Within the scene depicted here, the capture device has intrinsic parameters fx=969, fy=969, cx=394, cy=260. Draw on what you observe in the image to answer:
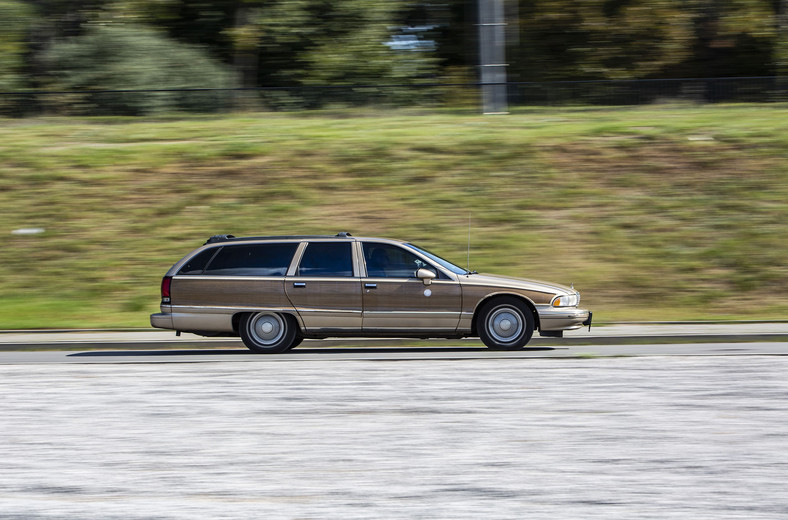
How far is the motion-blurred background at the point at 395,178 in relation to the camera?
17.2m

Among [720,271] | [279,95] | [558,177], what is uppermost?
[279,95]

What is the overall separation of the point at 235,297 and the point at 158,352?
1.26 metres

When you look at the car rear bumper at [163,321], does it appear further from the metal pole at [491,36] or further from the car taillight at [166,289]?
the metal pole at [491,36]

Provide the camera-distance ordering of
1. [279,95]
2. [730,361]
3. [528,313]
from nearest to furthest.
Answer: [730,361]
[528,313]
[279,95]

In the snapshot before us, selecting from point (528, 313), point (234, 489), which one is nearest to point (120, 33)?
point (528, 313)

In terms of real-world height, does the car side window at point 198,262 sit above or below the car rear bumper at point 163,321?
above

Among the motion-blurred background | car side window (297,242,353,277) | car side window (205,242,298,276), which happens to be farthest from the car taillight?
the motion-blurred background

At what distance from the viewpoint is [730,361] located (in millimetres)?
10469

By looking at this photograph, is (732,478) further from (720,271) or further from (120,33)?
(120,33)

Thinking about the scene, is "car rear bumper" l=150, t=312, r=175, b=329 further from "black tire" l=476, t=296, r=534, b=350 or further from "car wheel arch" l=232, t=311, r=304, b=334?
"black tire" l=476, t=296, r=534, b=350

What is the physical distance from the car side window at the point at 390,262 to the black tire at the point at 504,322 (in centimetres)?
81

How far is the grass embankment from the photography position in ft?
55.3

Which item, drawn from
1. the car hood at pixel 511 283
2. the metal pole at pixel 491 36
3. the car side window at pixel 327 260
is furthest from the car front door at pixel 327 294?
the metal pole at pixel 491 36

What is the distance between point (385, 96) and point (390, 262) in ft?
53.6
